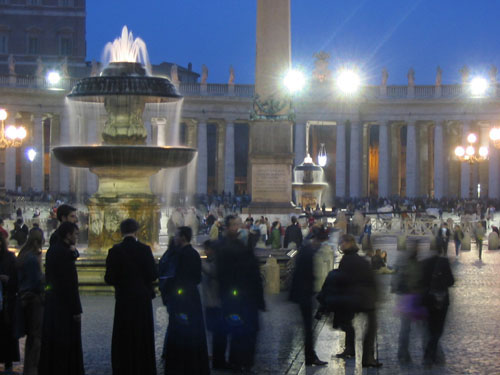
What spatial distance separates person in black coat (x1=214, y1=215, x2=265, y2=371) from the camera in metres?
11.7

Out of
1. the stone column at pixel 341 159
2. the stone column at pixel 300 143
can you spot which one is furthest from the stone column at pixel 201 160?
the stone column at pixel 341 159

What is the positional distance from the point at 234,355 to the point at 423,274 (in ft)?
9.36

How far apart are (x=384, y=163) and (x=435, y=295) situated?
201 ft

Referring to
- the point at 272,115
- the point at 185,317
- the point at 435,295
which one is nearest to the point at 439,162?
the point at 272,115

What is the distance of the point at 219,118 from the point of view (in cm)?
7431

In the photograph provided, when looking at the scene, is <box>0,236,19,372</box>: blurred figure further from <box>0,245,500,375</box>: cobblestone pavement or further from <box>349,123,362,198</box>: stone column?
<box>349,123,362,198</box>: stone column

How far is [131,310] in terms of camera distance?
10.7m

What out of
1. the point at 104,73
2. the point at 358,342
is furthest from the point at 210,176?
the point at 358,342

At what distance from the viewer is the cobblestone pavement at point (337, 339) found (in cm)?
1234

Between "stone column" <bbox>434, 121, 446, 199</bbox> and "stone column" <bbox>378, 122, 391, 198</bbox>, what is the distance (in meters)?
3.67

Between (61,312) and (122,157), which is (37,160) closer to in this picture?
(122,157)

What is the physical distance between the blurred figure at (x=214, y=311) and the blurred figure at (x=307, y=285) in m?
1.17

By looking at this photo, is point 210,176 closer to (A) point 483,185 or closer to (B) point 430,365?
(A) point 483,185

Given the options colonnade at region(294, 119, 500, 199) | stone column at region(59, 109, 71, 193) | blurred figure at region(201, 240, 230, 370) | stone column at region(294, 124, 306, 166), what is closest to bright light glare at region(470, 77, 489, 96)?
colonnade at region(294, 119, 500, 199)
